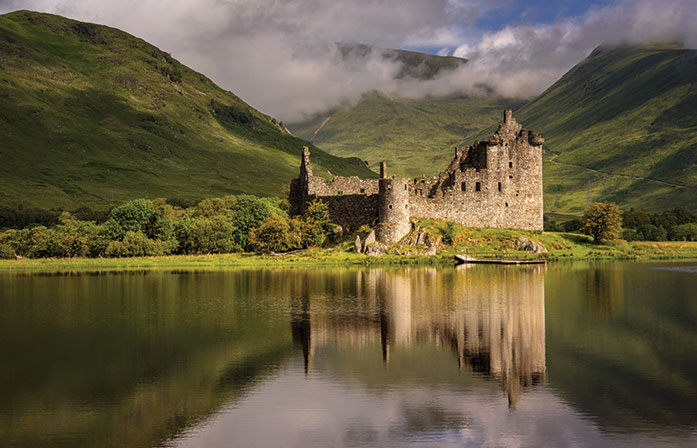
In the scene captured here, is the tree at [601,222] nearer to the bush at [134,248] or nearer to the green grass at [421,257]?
the green grass at [421,257]

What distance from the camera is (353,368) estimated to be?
25.7 metres

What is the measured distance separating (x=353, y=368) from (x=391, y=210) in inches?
2004

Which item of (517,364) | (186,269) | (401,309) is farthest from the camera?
(186,269)

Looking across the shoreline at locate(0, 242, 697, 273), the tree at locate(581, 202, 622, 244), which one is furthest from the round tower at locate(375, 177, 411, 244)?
the tree at locate(581, 202, 622, 244)

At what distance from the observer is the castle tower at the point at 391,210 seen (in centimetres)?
7581

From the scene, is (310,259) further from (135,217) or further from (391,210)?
(135,217)

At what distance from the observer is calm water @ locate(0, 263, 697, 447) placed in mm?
18516

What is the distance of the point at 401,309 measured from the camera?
39312 mm

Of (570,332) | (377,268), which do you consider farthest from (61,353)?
(377,268)

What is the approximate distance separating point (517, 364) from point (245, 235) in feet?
219

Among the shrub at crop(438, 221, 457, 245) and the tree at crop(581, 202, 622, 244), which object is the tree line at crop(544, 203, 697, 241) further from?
the shrub at crop(438, 221, 457, 245)

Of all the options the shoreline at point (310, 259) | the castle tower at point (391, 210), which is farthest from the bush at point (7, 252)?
the castle tower at point (391, 210)

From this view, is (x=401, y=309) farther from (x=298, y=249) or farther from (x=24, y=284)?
(x=298, y=249)

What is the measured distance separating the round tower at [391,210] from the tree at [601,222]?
25.3 metres
